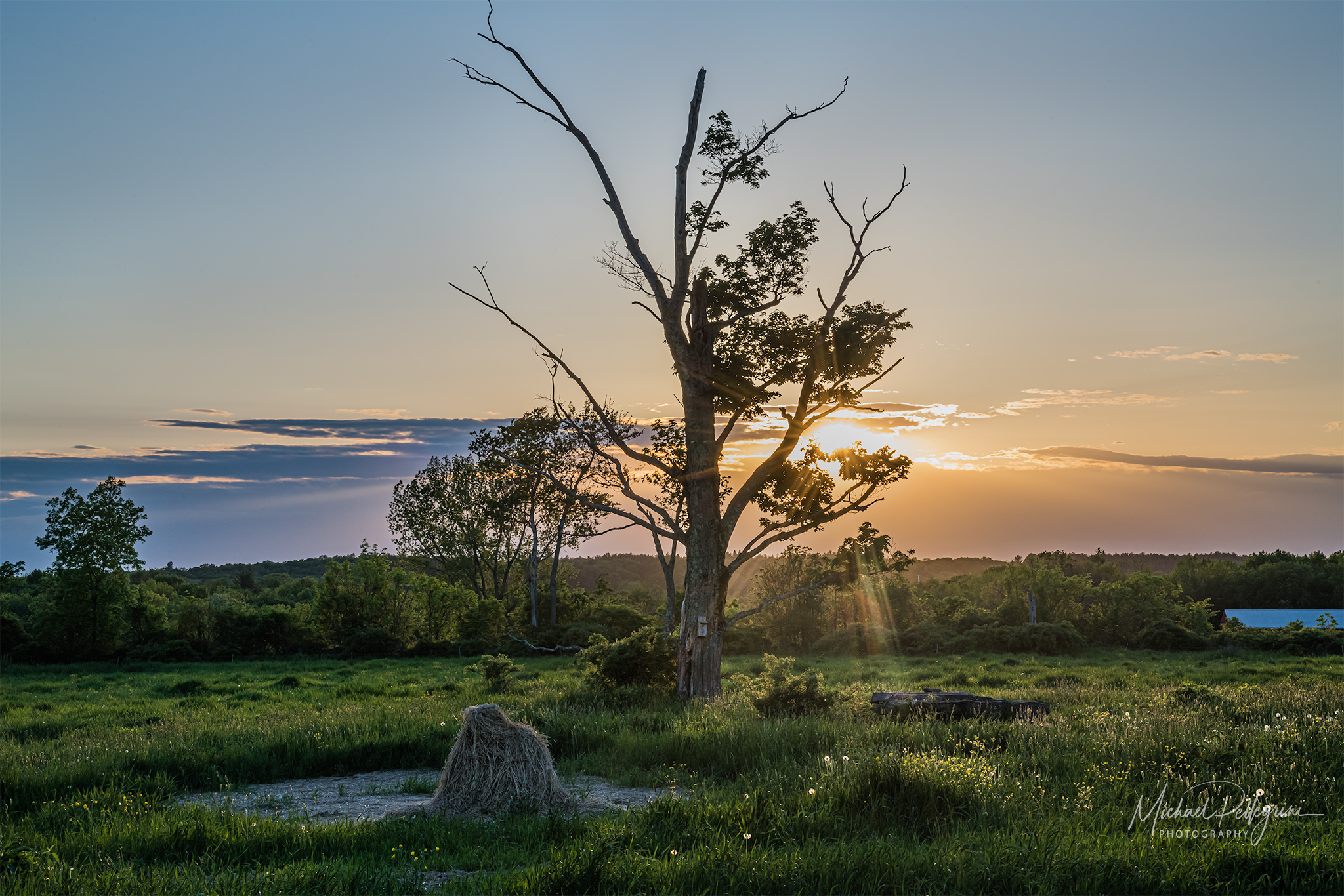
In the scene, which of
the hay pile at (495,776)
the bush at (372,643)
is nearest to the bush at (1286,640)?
the bush at (372,643)

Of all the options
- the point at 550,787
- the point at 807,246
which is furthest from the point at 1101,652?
the point at 550,787

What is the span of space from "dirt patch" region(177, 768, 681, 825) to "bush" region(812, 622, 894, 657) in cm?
3111

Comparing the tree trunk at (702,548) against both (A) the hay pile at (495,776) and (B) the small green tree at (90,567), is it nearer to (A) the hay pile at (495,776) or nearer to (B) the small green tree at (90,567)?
(A) the hay pile at (495,776)

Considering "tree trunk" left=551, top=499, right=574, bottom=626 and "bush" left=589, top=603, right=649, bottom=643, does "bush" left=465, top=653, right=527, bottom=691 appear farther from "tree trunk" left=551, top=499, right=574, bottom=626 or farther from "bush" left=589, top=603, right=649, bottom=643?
"tree trunk" left=551, top=499, right=574, bottom=626

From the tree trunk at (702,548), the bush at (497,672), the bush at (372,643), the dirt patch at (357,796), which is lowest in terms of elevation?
the bush at (372,643)

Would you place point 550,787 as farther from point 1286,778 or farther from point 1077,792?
point 1286,778

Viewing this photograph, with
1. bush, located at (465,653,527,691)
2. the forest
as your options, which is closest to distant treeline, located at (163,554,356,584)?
the forest

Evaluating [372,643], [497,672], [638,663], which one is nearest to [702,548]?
[638,663]

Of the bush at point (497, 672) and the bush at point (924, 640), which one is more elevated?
the bush at point (497, 672)

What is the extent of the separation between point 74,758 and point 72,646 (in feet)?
104

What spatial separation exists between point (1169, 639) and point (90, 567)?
1930 inches

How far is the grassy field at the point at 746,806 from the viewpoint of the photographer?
5.95 metres

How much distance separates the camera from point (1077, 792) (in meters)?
8.05

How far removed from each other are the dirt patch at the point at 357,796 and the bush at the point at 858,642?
1225 inches
